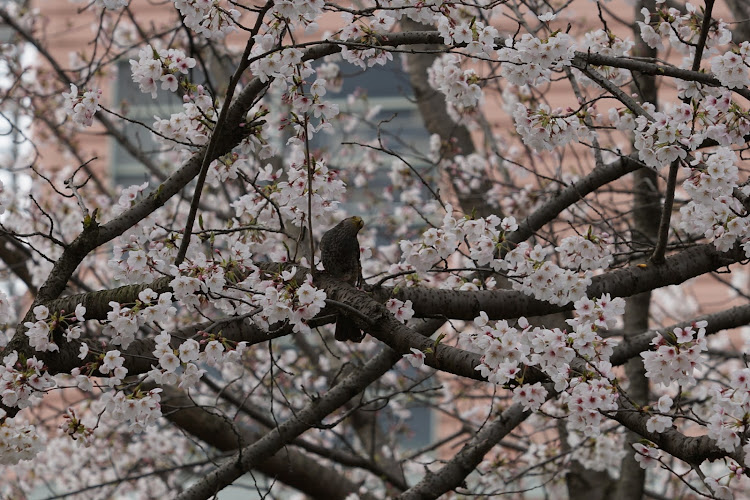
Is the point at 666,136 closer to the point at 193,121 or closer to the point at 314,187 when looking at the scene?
the point at 314,187

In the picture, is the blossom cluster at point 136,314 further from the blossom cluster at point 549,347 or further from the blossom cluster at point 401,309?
the blossom cluster at point 549,347

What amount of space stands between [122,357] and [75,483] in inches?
195

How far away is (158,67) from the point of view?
8.66ft

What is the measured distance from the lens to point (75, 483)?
6816 millimetres

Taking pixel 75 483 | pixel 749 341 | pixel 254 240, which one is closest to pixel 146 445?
pixel 75 483

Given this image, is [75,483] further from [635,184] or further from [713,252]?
[713,252]

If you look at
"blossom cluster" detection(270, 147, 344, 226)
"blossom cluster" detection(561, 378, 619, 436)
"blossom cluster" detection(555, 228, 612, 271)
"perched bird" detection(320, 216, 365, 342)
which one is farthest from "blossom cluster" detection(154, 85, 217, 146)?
"blossom cluster" detection(561, 378, 619, 436)

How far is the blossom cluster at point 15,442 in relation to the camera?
2508mm

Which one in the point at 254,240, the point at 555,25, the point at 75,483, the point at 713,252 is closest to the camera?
the point at 713,252

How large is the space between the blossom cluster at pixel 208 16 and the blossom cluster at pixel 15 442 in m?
1.27

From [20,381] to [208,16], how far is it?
1.18 meters

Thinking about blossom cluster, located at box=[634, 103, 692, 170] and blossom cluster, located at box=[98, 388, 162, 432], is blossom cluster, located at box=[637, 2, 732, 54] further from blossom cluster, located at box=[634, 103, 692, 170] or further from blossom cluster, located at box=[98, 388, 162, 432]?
blossom cluster, located at box=[98, 388, 162, 432]

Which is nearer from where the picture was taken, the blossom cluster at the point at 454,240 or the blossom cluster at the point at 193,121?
the blossom cluster at the point at 454,240

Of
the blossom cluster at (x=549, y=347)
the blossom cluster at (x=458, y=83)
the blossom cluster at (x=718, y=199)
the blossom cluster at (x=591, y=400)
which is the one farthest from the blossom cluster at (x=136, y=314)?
the blossom cluster at (x=718, y=199)
